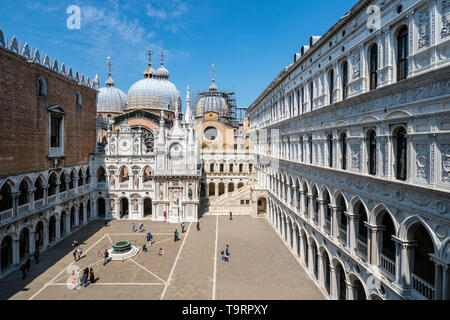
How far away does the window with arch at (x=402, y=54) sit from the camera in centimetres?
1002

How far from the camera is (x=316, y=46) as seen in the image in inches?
663

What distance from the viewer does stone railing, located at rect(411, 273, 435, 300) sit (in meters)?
8.89

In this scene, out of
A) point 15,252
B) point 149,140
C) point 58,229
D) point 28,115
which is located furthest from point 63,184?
point 149,140

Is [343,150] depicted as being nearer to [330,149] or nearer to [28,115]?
[330,149]

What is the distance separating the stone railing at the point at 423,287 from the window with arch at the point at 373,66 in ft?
27.0

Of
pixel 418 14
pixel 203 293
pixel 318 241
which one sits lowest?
pixel 203 293

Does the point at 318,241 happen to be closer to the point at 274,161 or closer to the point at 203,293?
the point at 203,293

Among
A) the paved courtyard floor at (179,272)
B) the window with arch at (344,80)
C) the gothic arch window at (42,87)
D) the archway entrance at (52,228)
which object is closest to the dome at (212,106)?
the paved courtyard floor at (179,272)

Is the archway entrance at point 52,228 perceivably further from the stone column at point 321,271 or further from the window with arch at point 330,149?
the window with arch at point 330,149

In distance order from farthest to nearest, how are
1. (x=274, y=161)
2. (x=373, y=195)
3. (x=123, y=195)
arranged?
(x=123, y=195) → (x=274, y=161) → (x=373, y=195)

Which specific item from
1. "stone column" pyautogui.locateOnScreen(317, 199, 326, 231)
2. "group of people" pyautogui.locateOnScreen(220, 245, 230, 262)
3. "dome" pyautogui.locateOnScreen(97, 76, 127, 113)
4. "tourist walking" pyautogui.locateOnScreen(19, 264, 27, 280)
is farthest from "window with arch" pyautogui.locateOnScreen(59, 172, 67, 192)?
"dome" pyautogui.locateOnScreen(97, 76, 127, 113)

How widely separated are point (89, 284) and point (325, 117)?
1991 centimetres

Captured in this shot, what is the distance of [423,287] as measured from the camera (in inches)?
362

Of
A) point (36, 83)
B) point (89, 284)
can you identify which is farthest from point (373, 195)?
point (36, 83)
